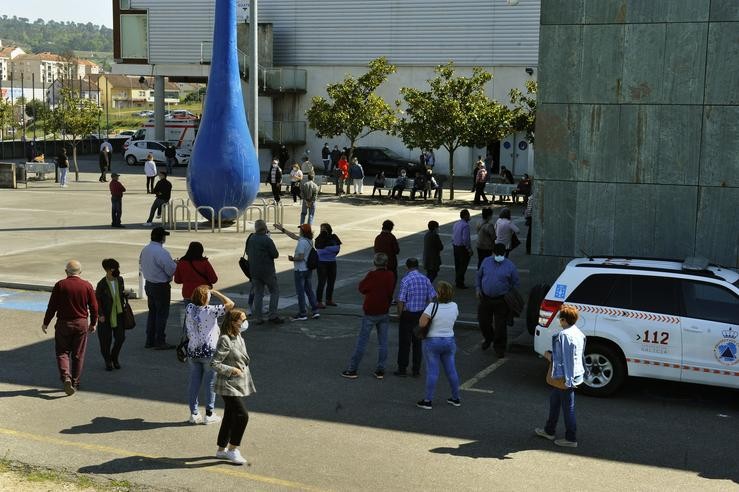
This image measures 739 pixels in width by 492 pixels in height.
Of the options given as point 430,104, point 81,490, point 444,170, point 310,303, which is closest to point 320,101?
point 430,104

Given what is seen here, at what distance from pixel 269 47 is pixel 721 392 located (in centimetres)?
4154

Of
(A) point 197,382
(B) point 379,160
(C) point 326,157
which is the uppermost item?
(C) point 326,157

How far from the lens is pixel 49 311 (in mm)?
11219

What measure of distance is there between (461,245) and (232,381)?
10556mm

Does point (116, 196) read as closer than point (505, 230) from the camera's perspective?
No

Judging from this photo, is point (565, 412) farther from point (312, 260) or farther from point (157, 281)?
point (312, 260)

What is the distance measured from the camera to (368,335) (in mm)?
12180

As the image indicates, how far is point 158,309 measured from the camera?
13.5 m

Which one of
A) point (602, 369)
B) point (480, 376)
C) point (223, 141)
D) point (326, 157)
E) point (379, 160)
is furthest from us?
point (379, 160)

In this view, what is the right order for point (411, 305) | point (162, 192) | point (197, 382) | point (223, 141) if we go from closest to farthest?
point (197, 382)
point (411, 305)
point (223, 141)
point (162, 192)

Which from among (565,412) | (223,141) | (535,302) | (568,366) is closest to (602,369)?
(535,302)

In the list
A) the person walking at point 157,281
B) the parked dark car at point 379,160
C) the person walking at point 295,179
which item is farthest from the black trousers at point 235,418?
the parked dark car at point 379,160

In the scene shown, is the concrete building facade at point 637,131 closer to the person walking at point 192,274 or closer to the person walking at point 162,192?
the person walking at point 192,274

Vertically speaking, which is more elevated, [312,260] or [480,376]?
[312,260]
